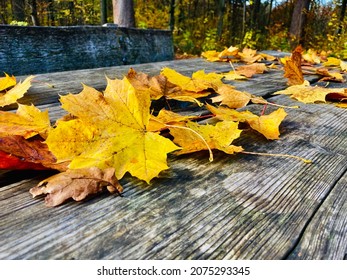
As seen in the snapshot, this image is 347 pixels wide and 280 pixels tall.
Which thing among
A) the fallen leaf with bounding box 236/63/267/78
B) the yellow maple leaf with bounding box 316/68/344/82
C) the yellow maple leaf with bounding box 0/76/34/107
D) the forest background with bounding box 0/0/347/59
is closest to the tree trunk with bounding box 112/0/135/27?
the fallen leaf with bounding box 236/63/267/78

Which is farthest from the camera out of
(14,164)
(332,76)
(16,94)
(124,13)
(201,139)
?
(124,13)

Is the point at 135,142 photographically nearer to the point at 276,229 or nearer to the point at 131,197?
the point at 131,197

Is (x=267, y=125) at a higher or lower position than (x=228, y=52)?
lower

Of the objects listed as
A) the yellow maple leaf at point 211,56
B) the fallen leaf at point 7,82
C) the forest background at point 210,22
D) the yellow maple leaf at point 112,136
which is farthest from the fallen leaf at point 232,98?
the forest background at point 210,22

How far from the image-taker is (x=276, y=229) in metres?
0.55

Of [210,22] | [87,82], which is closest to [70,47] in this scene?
[87,82]

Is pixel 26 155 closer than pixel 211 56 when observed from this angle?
Yes

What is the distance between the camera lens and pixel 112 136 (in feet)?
2.34

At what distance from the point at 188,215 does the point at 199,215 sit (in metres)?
0.02

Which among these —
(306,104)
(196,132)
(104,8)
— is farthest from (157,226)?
(104,8)

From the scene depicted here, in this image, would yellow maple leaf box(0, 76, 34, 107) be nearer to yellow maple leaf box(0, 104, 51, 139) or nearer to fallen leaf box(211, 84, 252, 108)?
yellow maple leaf box(0, 104, 51, 139)

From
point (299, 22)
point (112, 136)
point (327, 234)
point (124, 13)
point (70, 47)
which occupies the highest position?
point (299, 22)

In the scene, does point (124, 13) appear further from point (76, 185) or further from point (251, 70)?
point (76, 185)

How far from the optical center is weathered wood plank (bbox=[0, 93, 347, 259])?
0.49 m
